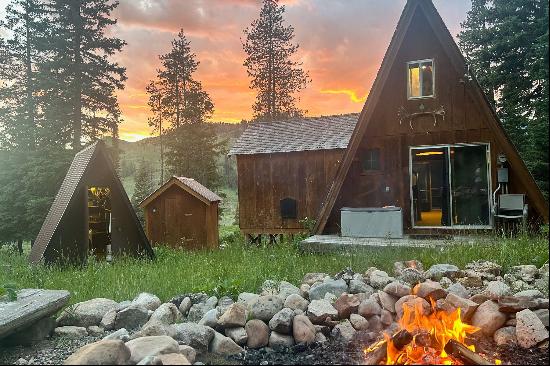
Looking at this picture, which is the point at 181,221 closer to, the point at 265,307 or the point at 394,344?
the point at 265,307

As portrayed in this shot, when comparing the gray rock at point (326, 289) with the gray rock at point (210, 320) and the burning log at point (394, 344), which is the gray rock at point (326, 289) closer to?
the gray rock at point (210, 320)

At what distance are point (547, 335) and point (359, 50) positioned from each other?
10112mm

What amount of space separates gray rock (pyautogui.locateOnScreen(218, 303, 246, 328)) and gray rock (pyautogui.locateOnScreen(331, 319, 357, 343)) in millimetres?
1090

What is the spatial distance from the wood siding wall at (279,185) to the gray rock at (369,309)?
1245 cm

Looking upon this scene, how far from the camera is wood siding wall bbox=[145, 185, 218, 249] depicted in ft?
56.6

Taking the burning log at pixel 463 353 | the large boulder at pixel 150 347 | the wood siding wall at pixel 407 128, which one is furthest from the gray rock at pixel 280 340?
the wood siding wall at pixel 407 128

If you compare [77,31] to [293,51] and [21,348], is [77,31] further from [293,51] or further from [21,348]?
[21,348]

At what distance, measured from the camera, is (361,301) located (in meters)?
5.57

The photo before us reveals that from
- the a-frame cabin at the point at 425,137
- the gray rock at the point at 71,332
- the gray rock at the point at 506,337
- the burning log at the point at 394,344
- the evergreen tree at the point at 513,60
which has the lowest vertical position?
the gray rock at the point at 71,332

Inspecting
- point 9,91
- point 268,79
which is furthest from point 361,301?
point 268,79

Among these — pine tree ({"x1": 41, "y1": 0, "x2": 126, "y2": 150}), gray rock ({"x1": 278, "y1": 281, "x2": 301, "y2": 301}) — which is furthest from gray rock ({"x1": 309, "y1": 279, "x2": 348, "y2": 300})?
pine tree ({"x1": 41, "y1": 0, "x2": 126, "y2": 150})

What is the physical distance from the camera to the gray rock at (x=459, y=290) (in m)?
5.52

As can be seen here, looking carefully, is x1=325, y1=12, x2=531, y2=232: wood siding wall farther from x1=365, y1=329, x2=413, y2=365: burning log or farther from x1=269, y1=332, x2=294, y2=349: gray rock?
x1=365, y1=329, x2=413, y2=365: burning log

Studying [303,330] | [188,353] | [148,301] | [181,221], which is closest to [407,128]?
[303,330]
